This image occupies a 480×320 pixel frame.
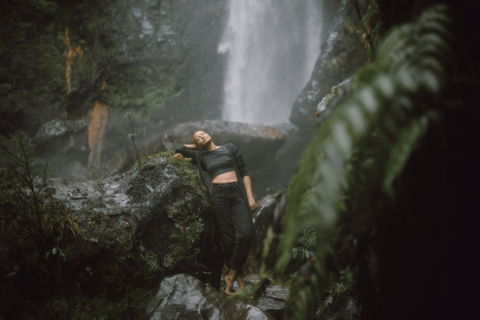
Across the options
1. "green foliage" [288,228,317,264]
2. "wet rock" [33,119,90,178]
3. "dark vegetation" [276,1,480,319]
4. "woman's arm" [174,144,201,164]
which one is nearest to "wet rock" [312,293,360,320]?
"green foliage" [288,228,317,264]

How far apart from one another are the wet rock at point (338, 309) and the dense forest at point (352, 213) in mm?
125

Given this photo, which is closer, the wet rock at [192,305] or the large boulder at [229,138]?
the wet rock at [192,305]

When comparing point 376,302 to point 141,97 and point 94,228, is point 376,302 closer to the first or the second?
point 94,228

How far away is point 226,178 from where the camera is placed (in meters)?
3.39

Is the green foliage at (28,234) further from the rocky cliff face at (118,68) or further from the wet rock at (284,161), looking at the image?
the rocky cliff face at (118,68)

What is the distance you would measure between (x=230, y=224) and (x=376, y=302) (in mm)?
2432

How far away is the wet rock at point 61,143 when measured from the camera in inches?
404

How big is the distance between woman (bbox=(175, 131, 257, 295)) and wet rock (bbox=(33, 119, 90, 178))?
9.47 m

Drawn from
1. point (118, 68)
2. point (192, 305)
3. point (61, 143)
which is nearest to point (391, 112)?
point (192, 305)

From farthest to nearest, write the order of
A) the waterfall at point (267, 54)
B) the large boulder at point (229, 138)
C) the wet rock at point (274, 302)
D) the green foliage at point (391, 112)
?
the waterfall at point (267, 54) → the large boulder at point (229, 138) → the wet rock at point (274, 302) → the green foliage at point (391, 112)

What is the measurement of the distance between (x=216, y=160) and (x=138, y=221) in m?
1.32

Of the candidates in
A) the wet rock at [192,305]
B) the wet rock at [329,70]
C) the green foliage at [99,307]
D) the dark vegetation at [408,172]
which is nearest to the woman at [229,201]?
the wet rock at [192,305]

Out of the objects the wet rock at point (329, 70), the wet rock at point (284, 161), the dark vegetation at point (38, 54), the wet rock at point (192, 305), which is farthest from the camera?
the dark vegetation at point (38, 54)

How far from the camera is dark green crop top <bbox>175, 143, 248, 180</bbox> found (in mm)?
3469
